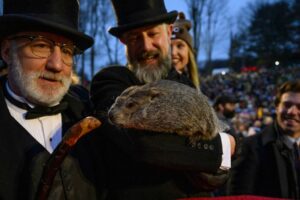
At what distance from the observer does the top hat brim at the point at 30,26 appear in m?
2.11

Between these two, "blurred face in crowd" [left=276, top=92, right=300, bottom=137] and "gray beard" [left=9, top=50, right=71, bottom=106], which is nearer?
"gray beard" [left=9, top=50, right=71, bottom=106]

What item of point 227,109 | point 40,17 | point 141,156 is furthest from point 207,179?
point 227,109

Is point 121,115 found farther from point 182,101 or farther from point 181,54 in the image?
point 181,54

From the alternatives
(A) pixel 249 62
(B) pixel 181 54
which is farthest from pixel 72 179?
(A) pixel 249 62

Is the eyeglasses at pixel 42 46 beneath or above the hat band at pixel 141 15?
beneath

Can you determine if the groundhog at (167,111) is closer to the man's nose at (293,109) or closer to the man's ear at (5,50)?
the man's ear at (5,50)

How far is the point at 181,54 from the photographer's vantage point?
163 inches

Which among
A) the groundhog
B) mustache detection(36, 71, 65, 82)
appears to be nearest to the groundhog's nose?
the groundhog

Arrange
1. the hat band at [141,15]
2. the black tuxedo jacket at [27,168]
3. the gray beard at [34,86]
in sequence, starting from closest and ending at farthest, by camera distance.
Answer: the black tuxedo jacket at [27,168] → the gray beard at [34,86] → the hat band at [141,15]

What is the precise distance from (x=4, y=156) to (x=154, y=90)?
2.80 feet

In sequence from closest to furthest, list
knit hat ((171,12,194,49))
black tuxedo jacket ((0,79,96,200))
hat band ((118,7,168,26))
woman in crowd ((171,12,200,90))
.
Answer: black tuxedo jacket ((0,79,96,200)) < hat band ((118,7,168,26)) < woman in crowd ((171,12,200,90)) < knit hat ((171,12,194,49))

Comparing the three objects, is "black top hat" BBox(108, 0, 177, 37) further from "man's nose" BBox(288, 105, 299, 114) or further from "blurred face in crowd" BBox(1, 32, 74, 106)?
"man's nose" BBox(288, 105, 299, 114)

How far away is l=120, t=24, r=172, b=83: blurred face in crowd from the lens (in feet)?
7.63

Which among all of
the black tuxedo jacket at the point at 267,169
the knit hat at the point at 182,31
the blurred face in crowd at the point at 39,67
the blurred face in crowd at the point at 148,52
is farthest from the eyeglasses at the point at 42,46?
the black tuxedo jacket at the point at 267,169
